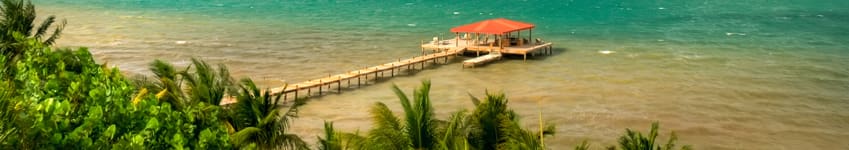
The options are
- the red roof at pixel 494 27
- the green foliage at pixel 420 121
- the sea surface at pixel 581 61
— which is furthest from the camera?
the red roof at pixel 494 27

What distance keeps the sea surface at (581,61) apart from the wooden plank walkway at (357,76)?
2.25ft

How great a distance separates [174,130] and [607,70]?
116ft

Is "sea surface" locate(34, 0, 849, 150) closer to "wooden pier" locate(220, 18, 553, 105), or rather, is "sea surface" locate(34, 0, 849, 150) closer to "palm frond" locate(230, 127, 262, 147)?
"wooden pier" locate(220, 18, 553, 105)

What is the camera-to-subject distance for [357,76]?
37.2m

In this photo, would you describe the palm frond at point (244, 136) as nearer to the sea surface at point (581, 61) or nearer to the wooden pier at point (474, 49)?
the sea surface at point (581, 61)

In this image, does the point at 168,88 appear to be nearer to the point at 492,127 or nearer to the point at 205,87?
the point at 205,87

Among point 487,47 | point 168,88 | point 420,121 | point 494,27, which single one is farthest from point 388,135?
point 487,47

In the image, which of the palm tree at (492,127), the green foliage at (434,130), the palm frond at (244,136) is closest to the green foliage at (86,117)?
the palm frond at (244,136)

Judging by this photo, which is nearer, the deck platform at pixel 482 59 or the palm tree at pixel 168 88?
the palm tree at pixel 168 88

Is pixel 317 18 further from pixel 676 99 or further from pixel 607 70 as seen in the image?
pixel 676 99

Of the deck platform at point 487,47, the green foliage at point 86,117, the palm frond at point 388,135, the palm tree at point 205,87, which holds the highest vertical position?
the green foliage at point 86,117

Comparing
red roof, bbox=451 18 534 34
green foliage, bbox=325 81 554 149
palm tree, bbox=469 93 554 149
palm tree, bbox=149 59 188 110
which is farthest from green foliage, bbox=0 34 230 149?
red roof, bbox=451 18 534 34

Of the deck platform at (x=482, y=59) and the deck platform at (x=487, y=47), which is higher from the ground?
the deck platform at (x=487, y=47)

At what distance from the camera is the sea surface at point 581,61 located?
30.2 metres
